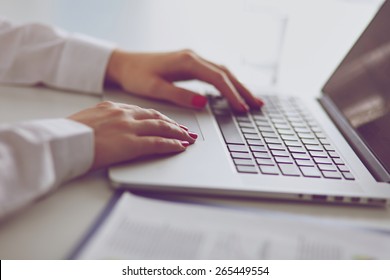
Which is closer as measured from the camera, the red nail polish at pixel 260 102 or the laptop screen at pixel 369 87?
the laptop screen at pixel 369 87

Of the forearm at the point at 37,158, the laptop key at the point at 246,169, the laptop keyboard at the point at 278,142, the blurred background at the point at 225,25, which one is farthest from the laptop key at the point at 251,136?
the blurred background at the point at 225,25

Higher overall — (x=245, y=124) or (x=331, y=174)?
(x=245, y=124)

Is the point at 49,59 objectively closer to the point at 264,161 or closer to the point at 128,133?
the point at 128,133

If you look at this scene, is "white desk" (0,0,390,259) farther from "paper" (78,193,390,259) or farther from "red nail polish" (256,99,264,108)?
"red nail polish" (256,99,264,108)

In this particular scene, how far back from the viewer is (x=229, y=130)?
66 centimetres

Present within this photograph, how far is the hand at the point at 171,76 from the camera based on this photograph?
2.44 ft

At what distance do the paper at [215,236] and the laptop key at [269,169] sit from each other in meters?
0.08

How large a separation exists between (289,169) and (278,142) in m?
0.09

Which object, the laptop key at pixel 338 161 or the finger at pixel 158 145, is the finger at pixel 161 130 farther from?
the laptop key at pixel 338 161

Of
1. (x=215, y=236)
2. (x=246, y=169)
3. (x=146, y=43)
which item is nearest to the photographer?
(x=215, y=236)

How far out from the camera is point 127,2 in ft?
3.83

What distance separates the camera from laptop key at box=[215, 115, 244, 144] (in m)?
0.62

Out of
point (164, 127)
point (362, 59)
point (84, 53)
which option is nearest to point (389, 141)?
point (362, 59)

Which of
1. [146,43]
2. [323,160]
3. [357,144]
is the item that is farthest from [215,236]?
[146,43]
